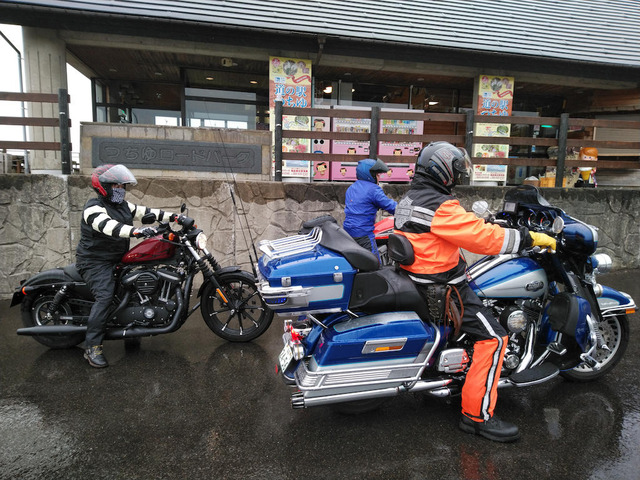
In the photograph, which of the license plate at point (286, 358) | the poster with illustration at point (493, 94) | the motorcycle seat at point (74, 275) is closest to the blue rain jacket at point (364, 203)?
the license plate at point (286, 358)

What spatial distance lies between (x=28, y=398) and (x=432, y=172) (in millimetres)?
3590

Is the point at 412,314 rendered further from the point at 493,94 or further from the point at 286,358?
the point at 493,94

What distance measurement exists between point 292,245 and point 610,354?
2964 millimetres

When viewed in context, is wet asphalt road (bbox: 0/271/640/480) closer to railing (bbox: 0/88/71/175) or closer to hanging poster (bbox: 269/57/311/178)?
railing (bbox: 0/88/71/175)

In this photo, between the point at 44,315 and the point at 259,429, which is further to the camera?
the point at 44,315

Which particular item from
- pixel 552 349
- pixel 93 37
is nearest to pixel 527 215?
pixel 552 349

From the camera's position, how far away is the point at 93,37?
367 inches

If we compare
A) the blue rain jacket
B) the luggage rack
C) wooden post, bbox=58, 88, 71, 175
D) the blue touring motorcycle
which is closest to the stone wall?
wooden post, bbox=58, 88, 71, 175

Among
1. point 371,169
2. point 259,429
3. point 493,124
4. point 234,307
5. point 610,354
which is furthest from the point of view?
point 493,124

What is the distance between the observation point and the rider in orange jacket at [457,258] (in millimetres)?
2789

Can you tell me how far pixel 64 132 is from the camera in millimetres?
6277

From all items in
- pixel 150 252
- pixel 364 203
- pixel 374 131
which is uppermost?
pixel 374 131

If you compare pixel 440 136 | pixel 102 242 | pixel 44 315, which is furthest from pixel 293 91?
pixel 44 315

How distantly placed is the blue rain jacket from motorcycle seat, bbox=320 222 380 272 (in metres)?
2.40
